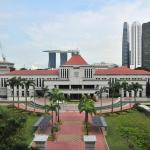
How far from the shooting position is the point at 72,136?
52.5m

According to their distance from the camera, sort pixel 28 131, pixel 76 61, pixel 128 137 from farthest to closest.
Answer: pixel 76 61 → pixel 28 131 → pixel 128 137

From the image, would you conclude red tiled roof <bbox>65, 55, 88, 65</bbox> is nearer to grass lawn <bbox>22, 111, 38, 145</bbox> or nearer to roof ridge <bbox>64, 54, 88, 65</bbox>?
roof ridge <bbox>64, 54, 88, 65</bbox>

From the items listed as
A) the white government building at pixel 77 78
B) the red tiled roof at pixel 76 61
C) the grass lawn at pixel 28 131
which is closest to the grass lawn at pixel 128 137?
the grass lawn at pixel 28 131

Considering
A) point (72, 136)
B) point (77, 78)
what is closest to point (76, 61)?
point (77, 78)

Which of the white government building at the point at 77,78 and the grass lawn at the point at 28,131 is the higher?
the white government building at the point at 77,78

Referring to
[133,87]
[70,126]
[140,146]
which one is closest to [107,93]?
[133,87]

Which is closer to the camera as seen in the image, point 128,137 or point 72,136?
point 128,137

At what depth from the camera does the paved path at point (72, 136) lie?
4553 centimetres

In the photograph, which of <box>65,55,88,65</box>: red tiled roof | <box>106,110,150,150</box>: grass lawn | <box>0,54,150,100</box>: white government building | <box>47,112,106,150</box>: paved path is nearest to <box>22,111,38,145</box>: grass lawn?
<box>47,112,106,150</box>: paved path

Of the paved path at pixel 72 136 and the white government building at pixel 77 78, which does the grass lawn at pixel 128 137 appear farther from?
the white government building at pixel 77 78

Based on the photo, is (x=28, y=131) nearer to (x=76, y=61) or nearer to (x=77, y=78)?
(x=77, y=78)

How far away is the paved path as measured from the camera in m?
45.5

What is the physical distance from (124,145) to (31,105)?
4534cm

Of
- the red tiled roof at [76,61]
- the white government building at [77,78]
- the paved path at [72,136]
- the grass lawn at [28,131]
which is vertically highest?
the red tiled roof at [76,61]
